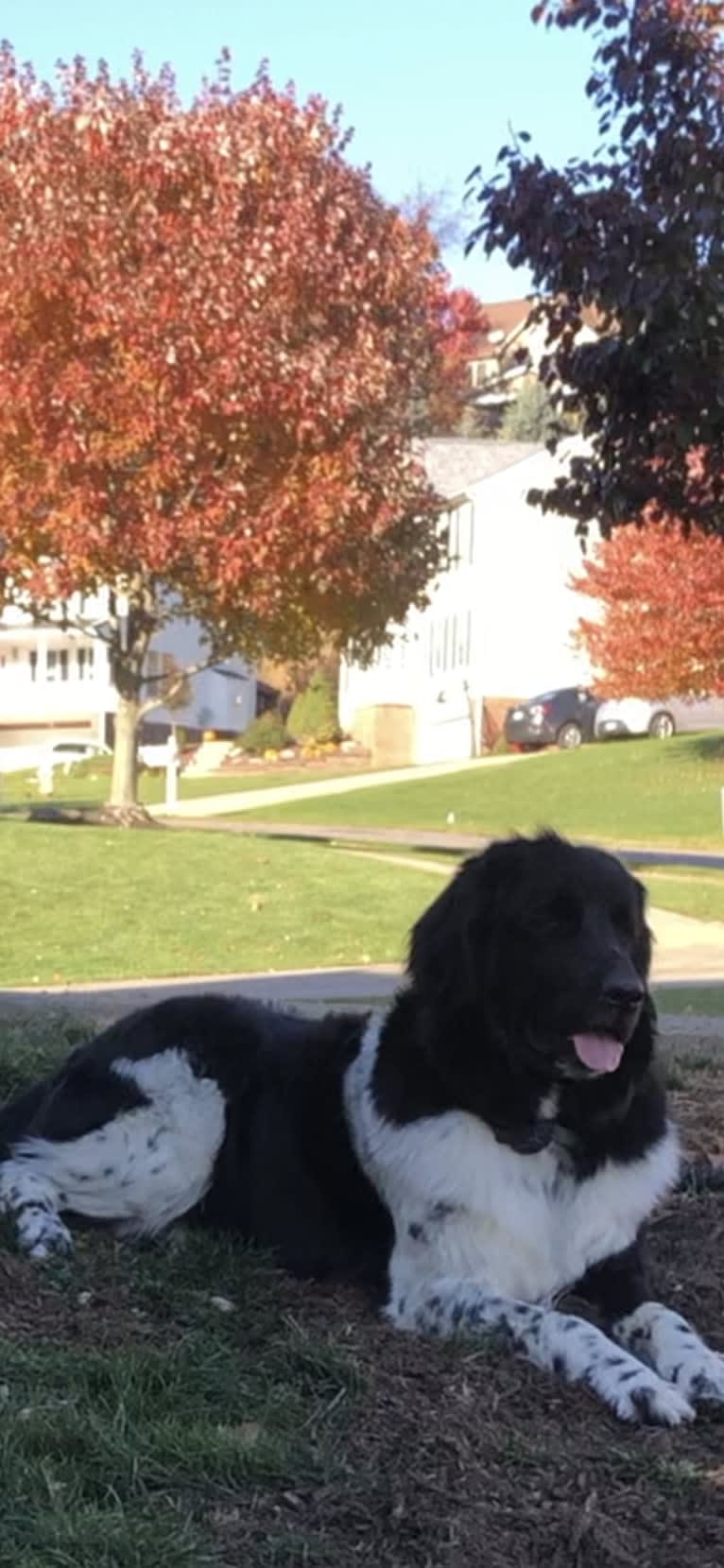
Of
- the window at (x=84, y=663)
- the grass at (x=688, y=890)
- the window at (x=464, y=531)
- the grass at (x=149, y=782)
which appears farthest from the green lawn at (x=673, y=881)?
the window at (x=84, y=663)

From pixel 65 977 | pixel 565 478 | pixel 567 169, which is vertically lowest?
pixel 65 977

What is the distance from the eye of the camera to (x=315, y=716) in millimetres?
62312

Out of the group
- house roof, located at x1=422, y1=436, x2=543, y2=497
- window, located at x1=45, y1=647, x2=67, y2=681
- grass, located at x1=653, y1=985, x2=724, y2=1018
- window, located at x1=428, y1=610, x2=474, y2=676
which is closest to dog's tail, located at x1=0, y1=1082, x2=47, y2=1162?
grass, located at x1=653, y1=985, x2=724, y2=1018

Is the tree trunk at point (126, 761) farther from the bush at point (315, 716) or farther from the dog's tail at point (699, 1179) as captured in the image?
the bush at point (315, 716)

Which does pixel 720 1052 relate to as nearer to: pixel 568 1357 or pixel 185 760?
pixel 568 1357

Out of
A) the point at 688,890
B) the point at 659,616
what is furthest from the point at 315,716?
the point at 688,890

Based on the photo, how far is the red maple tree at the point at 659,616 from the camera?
124 ft

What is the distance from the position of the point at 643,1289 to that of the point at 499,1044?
2.24 ft

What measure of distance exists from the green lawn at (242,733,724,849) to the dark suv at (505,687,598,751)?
5754mm

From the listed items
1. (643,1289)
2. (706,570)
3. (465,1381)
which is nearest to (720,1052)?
(643,1289)

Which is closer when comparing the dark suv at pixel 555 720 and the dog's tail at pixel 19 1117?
the dog's tail at pixel 19 1117

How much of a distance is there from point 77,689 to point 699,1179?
6731 centimetres

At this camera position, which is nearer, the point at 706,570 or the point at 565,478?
the point at 565,478

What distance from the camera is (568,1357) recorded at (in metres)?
4.50
